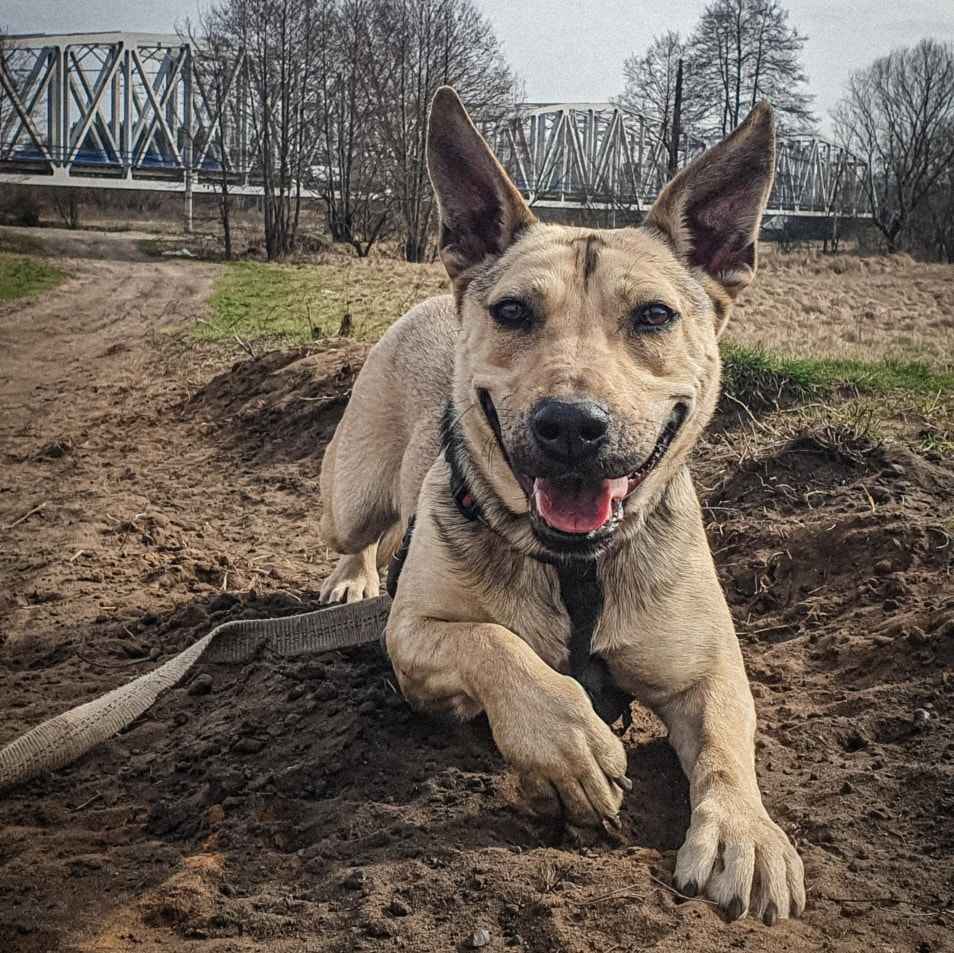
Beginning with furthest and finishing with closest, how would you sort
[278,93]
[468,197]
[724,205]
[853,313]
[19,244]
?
[278,93] < [19,244] < [853,313] < [468,197] < [724,205]

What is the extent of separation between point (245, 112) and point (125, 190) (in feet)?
50.2

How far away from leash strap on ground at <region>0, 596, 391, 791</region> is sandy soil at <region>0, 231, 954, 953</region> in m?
0.08

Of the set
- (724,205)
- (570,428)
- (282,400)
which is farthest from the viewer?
(282,400)

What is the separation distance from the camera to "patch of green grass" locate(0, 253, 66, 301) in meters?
21.8

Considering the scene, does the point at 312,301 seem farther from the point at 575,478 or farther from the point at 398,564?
the point at 575,478

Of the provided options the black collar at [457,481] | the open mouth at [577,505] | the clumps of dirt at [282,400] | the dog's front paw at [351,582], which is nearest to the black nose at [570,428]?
the open mouth at [577,505]

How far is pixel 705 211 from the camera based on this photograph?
411cm

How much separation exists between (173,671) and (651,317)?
7.64 ft

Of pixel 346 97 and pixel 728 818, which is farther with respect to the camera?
pixel 346 97

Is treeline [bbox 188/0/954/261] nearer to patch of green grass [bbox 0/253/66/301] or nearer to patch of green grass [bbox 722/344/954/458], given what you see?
patch of green grass [bbox 0/253/66/301]

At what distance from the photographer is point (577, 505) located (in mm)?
3277

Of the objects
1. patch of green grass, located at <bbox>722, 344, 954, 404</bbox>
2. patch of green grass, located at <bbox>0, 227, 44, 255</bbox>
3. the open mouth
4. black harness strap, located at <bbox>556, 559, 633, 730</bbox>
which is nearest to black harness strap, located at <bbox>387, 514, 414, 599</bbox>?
black harness strap, located at <bbox>556, 559, 633, 730</bbox>

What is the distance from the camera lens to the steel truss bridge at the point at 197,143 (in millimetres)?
39656

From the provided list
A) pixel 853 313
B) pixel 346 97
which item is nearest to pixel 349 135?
pixel 346 97
